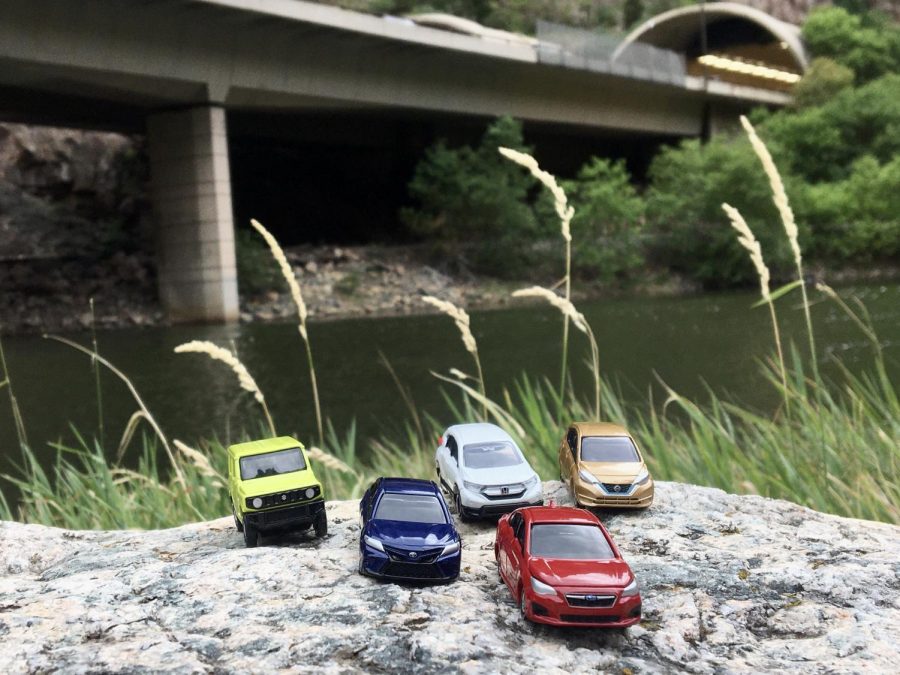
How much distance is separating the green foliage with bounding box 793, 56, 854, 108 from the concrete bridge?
18758mm

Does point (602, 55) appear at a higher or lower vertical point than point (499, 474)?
higher

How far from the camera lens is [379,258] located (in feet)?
150

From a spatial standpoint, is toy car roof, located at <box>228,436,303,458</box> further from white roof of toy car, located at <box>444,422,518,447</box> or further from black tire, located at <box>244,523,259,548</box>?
white roof of toy car, located at <box>444,422,518,447</box>

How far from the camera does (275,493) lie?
4.23 metres

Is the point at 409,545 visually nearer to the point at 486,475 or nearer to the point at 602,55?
the point at 486,475

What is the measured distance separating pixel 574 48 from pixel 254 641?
50419 millimetres

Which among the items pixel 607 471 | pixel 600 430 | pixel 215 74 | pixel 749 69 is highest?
pixel 749 69

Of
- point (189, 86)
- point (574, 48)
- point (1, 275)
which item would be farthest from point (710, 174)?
point (1, 275)

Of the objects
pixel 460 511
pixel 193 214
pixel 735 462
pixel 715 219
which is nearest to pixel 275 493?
pixel 460 511

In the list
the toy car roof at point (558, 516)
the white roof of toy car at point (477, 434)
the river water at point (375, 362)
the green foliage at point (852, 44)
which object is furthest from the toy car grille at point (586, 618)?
the green foliage at point (852, 44)

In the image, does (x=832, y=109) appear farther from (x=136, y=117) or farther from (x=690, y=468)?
(x=690, y=468)

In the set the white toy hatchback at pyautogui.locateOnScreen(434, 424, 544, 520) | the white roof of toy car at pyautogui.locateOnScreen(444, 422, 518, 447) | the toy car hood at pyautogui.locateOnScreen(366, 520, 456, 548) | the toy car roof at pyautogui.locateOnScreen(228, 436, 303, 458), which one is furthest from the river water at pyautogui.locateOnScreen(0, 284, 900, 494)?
the toy car hood at pyautogui.locateOnScreen(366, 520, 456, 548)

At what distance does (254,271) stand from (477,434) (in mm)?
36860

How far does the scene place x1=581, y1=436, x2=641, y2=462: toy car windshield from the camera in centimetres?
480
